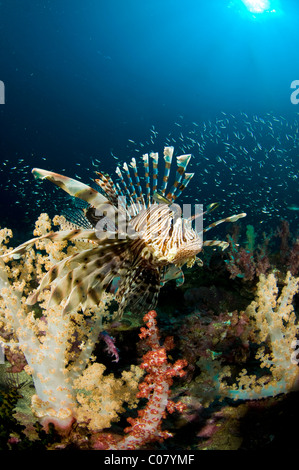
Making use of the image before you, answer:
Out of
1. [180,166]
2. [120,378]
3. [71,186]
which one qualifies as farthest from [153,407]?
[180,166]

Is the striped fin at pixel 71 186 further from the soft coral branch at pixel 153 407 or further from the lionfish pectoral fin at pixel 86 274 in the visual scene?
the soft coral branch at pixel 153 407

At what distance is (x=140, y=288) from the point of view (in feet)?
8.58

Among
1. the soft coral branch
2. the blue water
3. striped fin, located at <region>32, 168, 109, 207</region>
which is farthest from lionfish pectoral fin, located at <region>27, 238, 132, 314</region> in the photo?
the blue water

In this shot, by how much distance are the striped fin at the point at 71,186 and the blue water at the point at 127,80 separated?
19.7 m

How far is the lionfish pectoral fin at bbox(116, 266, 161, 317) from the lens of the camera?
244cm

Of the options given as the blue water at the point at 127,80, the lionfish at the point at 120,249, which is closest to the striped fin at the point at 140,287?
the lionfish at the point at 120,249

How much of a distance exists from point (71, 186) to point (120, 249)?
2.46 feet

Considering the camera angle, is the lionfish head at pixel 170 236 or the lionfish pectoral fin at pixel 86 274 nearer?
the lionfish pectoral fin at pixel 86 274

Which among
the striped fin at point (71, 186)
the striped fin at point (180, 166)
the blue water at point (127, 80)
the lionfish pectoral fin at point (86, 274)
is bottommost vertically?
the lionfish pectoral fin at point (86, 274)

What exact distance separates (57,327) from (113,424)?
127 centimetres

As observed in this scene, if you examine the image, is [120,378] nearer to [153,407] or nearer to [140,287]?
[153,407]

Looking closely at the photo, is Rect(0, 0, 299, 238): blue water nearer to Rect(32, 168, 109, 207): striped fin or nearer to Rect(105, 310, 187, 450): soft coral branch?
Rect(105, 310, 187, 450): soft coral branch

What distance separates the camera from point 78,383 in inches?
101

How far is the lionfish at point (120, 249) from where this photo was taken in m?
1.82
